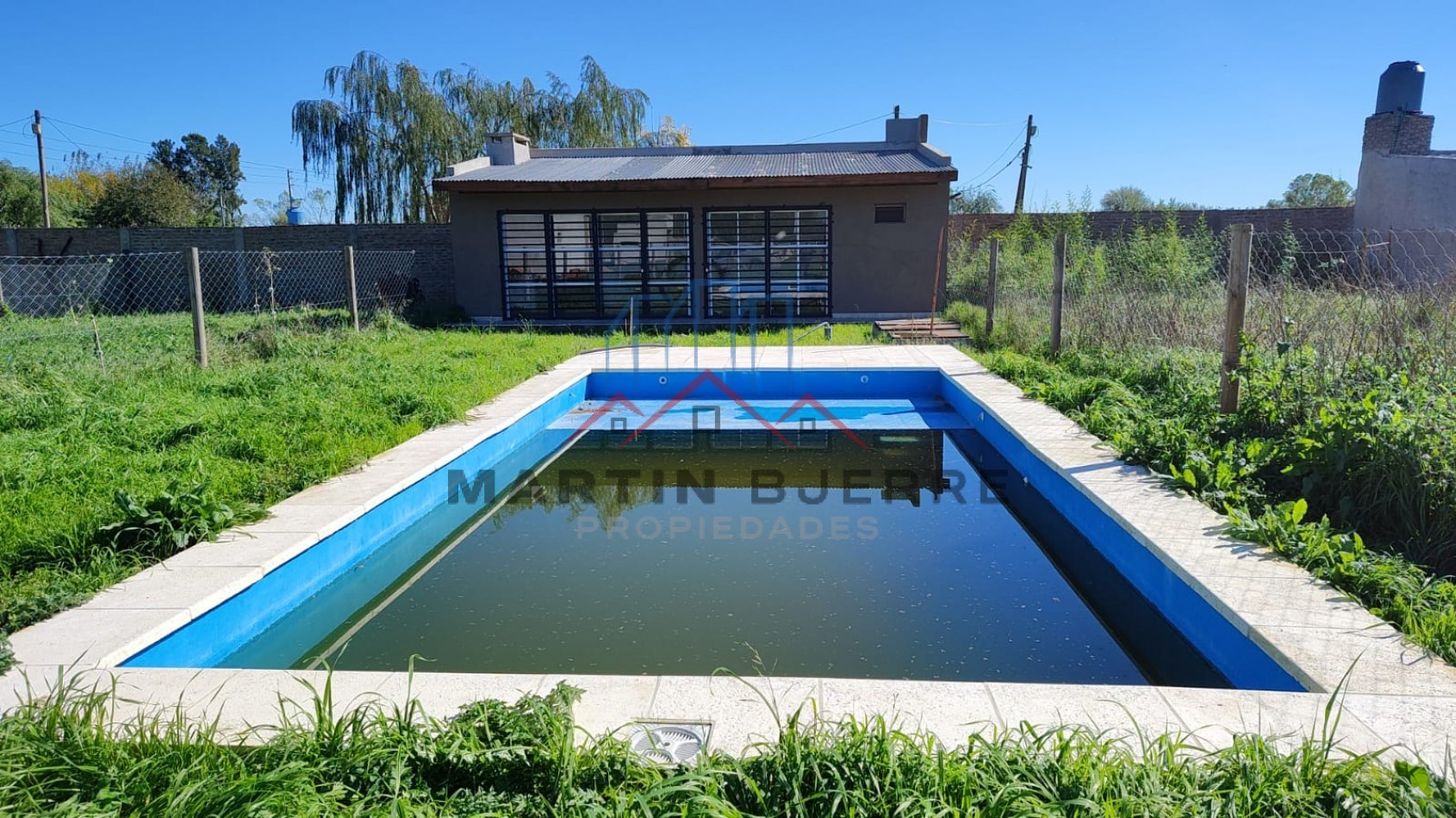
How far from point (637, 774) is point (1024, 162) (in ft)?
87.8

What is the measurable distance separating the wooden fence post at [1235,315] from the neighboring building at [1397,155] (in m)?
12.2

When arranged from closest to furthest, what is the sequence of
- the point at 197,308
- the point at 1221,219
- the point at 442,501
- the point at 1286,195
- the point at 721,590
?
the point at 721,590 → the point at 442,501 → the point at 197,308 → the point at 1221,219 → the point at 1286,195

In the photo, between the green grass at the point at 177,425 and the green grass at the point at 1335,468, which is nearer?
→ the green grass at the point at 1335,468

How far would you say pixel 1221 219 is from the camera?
1727cm

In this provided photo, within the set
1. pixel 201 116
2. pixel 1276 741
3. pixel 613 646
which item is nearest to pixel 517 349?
pixel 613 646

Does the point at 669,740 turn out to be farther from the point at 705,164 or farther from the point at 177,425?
the point at 705,164

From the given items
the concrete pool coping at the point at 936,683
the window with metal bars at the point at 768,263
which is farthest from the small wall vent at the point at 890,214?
the concrete pool coping at the point at 936,683

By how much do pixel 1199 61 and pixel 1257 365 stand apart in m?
15.8

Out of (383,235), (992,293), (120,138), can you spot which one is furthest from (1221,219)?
(120,138)

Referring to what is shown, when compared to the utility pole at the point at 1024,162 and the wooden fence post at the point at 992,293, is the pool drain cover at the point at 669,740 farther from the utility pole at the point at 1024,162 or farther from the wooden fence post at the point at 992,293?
the utility pole at the point at 1024,162

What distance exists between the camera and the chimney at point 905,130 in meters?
16.5

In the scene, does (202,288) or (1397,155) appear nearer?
(1397,155)

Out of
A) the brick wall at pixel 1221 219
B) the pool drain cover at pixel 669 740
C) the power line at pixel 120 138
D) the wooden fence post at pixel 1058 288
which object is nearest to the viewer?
the pool drain cover at pixel 669 740

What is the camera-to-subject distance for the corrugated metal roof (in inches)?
554
